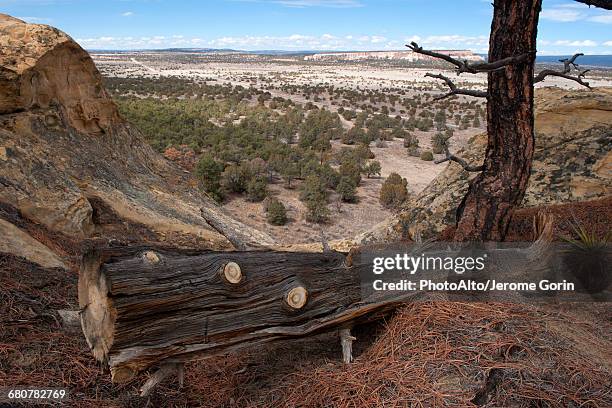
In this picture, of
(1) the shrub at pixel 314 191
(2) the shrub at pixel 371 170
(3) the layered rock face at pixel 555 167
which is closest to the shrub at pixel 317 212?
(1) the shrub at pixel 314 191

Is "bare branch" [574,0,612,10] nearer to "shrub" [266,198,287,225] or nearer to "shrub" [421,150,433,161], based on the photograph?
"shrub" [266,198,287,225]

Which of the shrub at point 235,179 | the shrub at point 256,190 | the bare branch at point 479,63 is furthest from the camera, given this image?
the shrub at point 235,179

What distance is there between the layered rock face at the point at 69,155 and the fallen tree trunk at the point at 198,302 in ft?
15.2

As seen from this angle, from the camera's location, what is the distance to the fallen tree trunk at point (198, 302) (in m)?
2.85

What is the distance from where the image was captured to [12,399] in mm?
2961

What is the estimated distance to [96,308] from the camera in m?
2.93

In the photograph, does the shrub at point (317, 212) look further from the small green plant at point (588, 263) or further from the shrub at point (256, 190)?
the small green plant at point (588, 263)

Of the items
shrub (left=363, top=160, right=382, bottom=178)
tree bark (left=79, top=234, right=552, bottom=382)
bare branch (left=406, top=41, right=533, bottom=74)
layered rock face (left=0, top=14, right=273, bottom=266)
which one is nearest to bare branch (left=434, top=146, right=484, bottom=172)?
bare branch (left=406, top=41, right=533, bottom=74)

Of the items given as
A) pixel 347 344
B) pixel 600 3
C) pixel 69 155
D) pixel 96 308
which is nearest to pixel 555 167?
pixel 600 3

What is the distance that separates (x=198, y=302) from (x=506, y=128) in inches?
104

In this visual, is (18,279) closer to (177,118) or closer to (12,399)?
(12,399)

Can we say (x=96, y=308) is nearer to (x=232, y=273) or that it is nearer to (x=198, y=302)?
(x=198, y=302)

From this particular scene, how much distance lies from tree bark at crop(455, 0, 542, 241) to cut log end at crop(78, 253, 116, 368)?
2891 millimetres

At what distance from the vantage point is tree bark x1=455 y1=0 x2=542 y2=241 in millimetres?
3717
